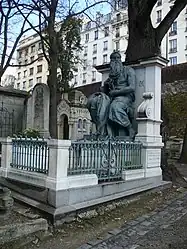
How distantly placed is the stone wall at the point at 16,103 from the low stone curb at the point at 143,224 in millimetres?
8313

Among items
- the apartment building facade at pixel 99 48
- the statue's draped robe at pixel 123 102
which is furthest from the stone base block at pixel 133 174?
the apartment building facade at pixel 99 48

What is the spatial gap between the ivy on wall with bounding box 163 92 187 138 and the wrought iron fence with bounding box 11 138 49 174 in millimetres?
15941

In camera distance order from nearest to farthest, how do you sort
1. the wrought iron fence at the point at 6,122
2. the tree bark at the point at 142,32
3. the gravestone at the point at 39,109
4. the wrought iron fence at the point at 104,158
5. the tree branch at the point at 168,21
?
1. the wrought iron fence at the point at 104,158
2. the tree bark at the point at 142,32
3. the tree branch at the point at 168,21
4. the gravestone at the point at 39,109
5. the wrought iron fence at the point at 6,122

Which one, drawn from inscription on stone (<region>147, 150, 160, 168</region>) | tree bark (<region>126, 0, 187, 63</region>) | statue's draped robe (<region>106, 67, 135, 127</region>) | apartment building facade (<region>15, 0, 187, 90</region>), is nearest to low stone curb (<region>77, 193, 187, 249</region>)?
inscription on stone (<region>147, 150, 160, 168</region>)

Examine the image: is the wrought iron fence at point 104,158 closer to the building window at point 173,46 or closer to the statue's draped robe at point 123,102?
the statue's draped robe at point 123,102

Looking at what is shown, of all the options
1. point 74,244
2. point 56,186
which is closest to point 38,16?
Answer: point 56,186

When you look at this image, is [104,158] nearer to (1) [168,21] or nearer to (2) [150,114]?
(2) [150,114]

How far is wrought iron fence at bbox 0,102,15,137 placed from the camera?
13.1 meters

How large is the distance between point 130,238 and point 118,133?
396 cm

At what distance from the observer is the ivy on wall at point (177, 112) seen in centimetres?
2192

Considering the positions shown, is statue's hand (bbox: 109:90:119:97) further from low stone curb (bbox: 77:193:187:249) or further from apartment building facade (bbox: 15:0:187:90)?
apartment building facade (bbox: 15:0:187:90)

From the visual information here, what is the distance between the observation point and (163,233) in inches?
197

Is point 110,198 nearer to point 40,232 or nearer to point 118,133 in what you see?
point 40,232

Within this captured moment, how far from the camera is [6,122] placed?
13.2 meters
